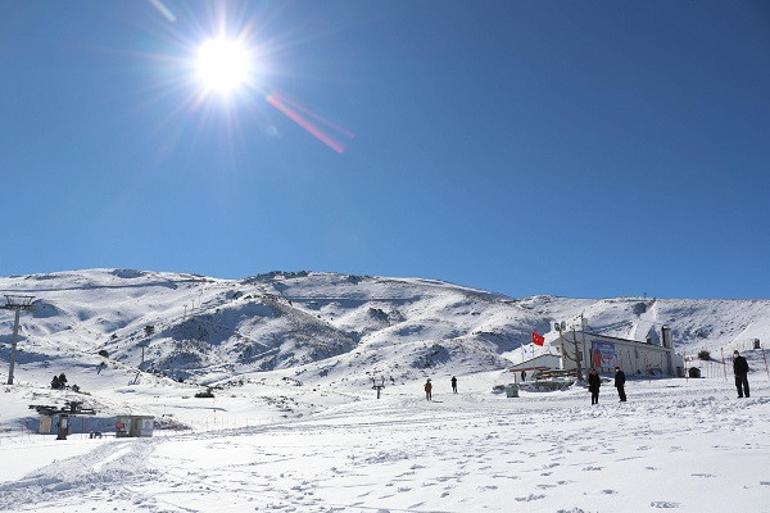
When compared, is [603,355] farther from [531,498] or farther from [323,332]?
[323,332]

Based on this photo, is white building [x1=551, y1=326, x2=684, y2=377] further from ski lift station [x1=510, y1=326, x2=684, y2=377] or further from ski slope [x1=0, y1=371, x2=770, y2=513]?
ski slope [x1=0, y1=371, x2=770, y2=513]

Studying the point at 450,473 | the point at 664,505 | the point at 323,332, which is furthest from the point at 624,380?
the point at 323,332

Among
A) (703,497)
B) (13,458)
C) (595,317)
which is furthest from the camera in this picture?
(595,317)

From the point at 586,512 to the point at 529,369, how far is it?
6217cm

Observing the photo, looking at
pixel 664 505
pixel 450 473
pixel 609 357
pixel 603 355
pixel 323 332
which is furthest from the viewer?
pixel 323 332

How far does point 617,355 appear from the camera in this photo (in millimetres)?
56906

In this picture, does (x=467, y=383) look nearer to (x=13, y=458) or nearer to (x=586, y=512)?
(x=13, y=458)

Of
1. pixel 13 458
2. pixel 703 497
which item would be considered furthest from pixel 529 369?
pixel 703 497

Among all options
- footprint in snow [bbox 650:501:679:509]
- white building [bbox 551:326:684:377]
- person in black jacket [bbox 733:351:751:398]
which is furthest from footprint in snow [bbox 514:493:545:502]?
white building [bbox 551:326:684:377]

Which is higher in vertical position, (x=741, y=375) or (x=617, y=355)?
(x=617, y=355)

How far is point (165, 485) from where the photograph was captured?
9.17 metres

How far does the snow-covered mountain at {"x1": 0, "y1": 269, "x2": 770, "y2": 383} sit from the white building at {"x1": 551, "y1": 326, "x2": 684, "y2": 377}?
33.5m

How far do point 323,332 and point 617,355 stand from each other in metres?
102

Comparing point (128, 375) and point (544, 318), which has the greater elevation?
point (544, 318)
